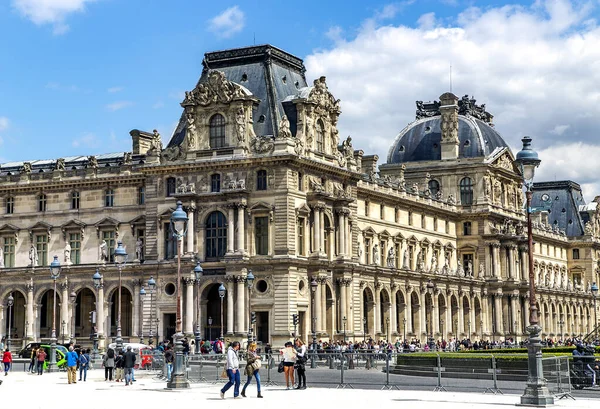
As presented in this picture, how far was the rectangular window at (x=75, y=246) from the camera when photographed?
82.6m

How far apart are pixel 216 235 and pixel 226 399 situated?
128 feet

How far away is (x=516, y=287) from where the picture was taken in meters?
114

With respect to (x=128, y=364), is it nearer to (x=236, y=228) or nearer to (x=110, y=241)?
(x=236, y=228)

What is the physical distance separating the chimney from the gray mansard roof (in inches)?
1453

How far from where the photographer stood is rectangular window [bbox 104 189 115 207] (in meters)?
82.4

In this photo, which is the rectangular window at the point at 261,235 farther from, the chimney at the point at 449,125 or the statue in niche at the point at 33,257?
the chimney at the point at 449,125

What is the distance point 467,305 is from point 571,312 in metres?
38.3

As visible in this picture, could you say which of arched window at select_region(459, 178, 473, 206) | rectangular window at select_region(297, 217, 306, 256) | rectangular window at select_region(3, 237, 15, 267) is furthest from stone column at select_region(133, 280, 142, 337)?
arched window at select_region(459, 178, 473, 206)

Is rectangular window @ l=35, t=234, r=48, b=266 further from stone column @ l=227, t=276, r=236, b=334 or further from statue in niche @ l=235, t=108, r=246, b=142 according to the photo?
statue in niche @ l=235, t=108, r=246, b=142

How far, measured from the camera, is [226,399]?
36.1 metres

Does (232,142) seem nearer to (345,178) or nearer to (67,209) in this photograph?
(345,178)

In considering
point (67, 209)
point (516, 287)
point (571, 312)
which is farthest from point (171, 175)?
point (571, 312)

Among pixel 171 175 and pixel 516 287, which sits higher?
pixel 171 175

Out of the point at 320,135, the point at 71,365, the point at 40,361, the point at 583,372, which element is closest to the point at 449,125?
the point at 320,135
